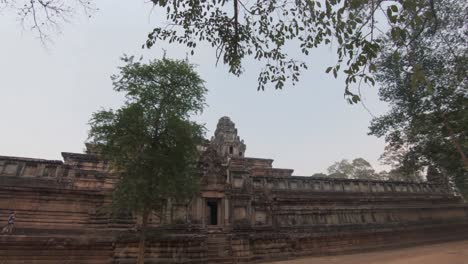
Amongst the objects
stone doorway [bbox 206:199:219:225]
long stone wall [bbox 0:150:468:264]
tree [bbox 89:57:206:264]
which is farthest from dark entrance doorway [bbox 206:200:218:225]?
tree [bbox 89:57:206:264]

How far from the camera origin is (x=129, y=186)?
10453 millimetres

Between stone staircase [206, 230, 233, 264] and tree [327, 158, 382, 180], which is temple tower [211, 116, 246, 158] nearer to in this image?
stone staircase [206, 230, 233, 264]

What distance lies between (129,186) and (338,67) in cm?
903

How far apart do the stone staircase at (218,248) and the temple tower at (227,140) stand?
46.2 feet

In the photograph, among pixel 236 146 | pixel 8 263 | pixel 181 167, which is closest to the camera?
pixel 8 263

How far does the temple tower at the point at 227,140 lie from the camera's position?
2914 cm

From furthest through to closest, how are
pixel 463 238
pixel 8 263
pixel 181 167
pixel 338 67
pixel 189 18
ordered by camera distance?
pixel 463 238
pixel 181 167
pixel 8 263
pixel 189 18
pixel 338 67

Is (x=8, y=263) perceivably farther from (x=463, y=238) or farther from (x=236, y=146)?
(x=463, y=238)

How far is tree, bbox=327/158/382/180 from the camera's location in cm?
5766

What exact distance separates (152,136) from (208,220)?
23.3 feet

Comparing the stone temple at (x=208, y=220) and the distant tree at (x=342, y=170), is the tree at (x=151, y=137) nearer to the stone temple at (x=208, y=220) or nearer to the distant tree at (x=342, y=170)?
the stone temple at (x=208, y=220)

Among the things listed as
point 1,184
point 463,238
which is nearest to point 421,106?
point 463,238

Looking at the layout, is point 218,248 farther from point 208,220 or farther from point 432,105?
point 432,105

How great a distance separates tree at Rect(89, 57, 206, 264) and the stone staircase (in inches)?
143
